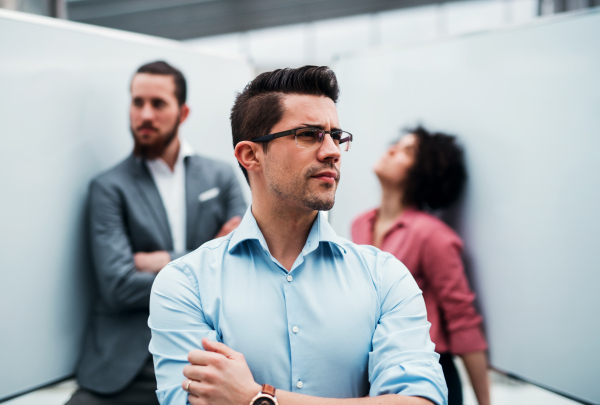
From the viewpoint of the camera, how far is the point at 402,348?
1275mm

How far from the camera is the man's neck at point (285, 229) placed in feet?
4.79

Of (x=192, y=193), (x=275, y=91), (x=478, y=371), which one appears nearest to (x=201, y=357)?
(x=275, y=91)

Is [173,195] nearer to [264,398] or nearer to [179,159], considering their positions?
[179,159]

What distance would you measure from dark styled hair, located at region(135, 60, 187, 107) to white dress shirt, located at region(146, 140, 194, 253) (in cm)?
36

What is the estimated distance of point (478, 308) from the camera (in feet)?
7.88

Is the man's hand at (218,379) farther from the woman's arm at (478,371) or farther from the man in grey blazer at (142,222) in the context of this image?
the woman's arm at (478,371)

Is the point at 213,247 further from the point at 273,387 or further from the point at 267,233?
the point at 273,387

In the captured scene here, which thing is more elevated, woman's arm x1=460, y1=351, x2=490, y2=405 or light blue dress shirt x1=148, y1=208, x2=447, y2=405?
light blue dress shirt x1=148, y1=208, x2=447, y2=405

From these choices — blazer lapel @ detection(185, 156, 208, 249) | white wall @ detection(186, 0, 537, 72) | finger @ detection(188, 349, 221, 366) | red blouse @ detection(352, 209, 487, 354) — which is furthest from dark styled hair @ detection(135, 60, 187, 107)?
white wall @ detection(186, 0, 537, 72)

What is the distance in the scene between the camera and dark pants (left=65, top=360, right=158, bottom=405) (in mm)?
2061

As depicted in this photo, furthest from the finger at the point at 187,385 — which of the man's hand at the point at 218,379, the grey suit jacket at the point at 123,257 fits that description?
the grey suit jacket at the point at 123,257

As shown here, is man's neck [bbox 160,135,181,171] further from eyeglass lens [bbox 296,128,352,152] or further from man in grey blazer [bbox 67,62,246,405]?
eyeglass lens [bbox 296,128,352,152]

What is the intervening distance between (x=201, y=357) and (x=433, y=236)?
4.60ft

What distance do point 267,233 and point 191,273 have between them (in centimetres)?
27
